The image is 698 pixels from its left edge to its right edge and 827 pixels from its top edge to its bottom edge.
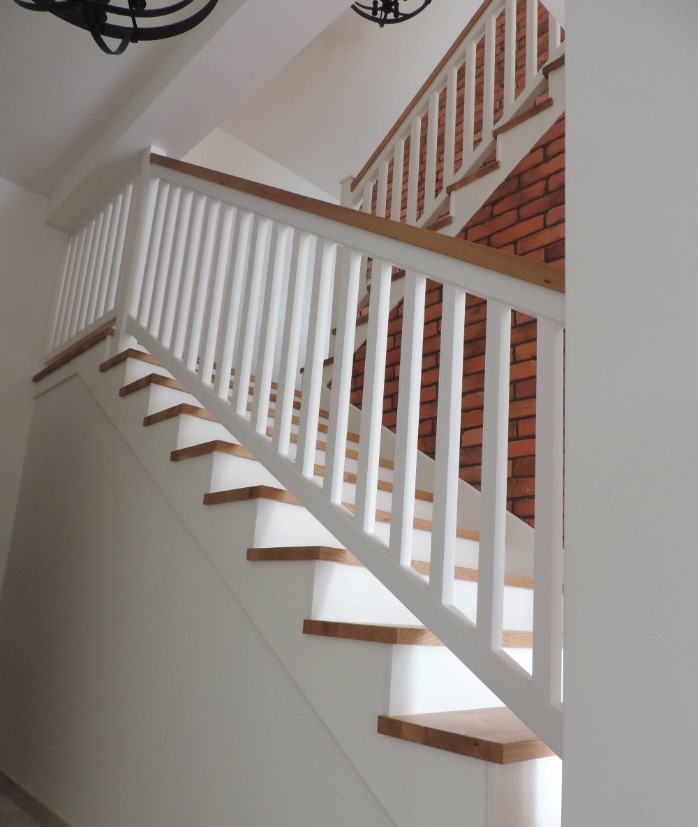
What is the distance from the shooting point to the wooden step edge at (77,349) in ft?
9.88

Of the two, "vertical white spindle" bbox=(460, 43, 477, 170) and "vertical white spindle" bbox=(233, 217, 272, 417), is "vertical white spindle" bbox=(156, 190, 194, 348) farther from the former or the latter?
"vertical white spindle" bbox=(460, 43, 477, 170)

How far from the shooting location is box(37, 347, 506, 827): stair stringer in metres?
1.17

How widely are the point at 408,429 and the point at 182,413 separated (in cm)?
110

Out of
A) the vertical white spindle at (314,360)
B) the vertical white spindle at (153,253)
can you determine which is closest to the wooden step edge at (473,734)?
the vertical white spindle at (314,360)

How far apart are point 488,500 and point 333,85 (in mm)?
3935

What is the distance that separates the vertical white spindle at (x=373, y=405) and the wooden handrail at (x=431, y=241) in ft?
0.29

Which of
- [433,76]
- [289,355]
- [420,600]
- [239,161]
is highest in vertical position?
[239,161]

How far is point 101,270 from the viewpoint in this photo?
3.37 metres

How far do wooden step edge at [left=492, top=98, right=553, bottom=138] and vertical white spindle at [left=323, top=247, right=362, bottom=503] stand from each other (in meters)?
1.67

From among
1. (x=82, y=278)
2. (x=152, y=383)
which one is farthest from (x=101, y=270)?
(x=152, y=383)

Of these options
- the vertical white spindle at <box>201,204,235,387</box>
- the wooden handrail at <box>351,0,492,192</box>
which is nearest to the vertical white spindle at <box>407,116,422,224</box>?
the wooden handrail at <box>351,0,492,192</box>

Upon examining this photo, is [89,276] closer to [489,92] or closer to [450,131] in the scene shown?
[450,131]

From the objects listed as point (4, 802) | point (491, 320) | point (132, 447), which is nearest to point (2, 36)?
point (132, 447)

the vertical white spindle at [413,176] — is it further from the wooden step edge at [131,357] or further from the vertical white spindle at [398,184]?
the wooden step edge at [131,357]
